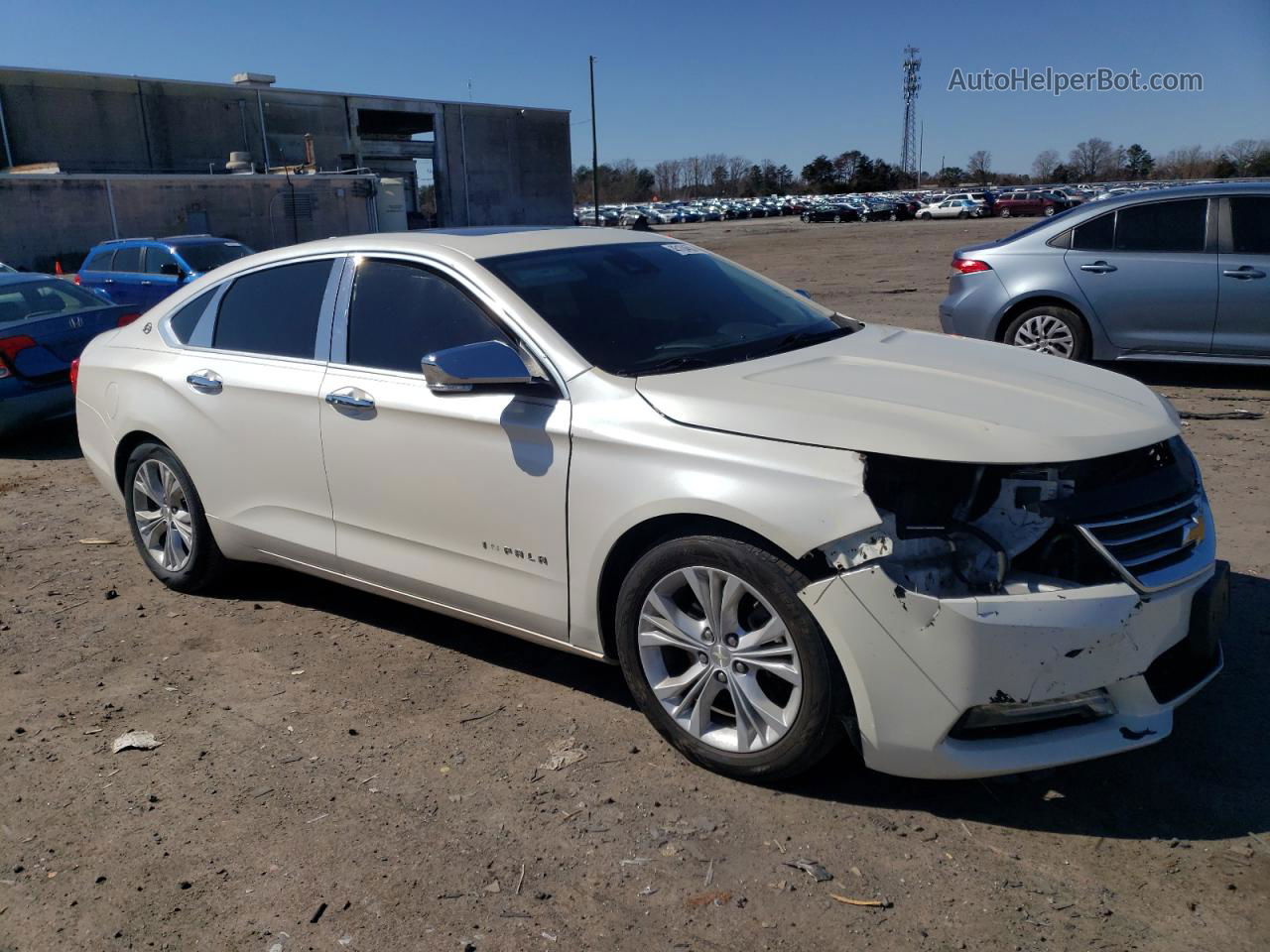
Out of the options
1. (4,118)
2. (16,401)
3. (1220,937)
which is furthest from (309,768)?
(4,118)

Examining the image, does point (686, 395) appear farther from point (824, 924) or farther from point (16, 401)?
point (16, 401)

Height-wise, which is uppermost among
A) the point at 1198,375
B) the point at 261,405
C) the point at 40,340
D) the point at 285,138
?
the point at 285,138

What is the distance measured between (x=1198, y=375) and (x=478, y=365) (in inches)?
313

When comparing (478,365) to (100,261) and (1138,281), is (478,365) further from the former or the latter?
(100,261)

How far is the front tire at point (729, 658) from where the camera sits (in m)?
3.08

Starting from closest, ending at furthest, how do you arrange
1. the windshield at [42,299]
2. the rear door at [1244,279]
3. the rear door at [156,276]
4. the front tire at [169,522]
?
the front tire at [169,522]
the rear door at [1244,279]
the windshield at [42,299]
the rear door at [156,276]

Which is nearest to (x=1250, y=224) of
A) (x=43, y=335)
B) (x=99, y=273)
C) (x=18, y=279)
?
(x=43, y=335)

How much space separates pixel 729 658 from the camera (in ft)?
10.8

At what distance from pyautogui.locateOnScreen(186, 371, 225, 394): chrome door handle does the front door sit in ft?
2.39

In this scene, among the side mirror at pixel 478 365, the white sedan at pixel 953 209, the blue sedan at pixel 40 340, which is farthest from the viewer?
the white sedan at pixel 953 209

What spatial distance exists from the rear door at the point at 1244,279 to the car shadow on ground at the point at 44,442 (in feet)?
29.4

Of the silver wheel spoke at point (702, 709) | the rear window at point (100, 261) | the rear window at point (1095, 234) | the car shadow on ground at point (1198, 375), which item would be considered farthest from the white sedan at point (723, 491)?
the rear window at point (100, 261)

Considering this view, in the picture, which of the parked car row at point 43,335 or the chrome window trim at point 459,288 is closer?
the chrome window trim at point 459,288

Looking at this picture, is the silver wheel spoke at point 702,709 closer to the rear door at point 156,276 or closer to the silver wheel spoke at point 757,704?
the silver wheel spoke at point 757,704
